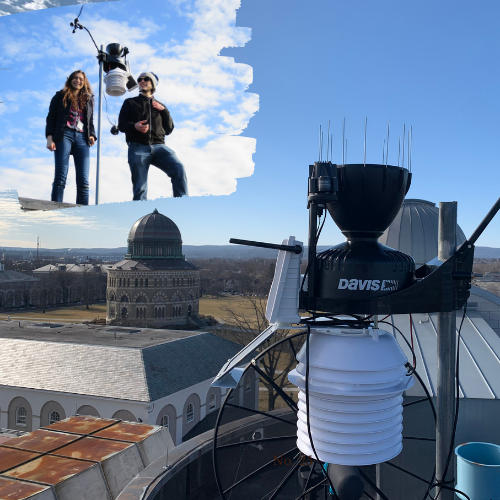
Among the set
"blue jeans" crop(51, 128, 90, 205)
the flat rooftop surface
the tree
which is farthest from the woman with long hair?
the tree

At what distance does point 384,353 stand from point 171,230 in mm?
59652

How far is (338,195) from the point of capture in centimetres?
270

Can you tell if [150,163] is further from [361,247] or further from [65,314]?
[65,314]

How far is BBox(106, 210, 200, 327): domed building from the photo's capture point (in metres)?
58.0

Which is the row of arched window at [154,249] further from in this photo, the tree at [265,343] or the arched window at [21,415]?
the arched window at [21,415]

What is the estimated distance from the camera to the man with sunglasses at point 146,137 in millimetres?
15117

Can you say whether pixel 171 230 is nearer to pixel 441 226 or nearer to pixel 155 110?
pixel 155 110

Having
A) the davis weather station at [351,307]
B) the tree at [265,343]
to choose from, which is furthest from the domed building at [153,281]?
the davis weather station at [351,307]

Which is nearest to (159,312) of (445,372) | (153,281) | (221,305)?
(153,281)

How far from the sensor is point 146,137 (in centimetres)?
1540

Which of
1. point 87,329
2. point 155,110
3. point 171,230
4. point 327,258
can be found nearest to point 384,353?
point 327,258

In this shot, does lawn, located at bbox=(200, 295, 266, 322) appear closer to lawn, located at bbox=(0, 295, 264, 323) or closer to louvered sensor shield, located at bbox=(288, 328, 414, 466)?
lawn, located at bbox=(0, 295, 264, 323)

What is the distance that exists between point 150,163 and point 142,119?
1.40 metres

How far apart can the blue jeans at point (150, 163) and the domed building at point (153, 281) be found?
4363cm
